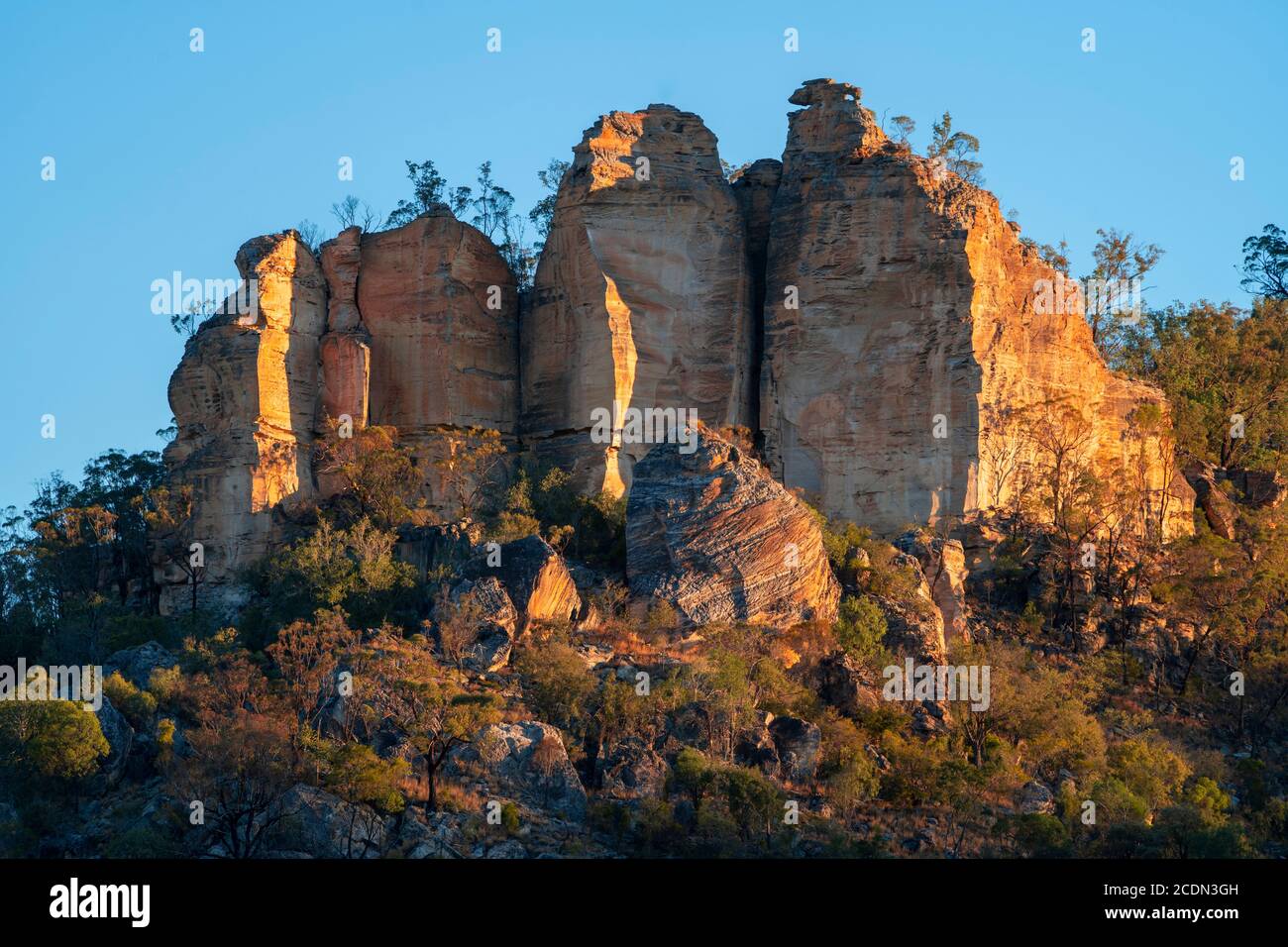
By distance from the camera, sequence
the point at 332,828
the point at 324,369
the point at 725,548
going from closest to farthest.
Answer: the point at 332,828
the point at 725,548
the point at 324,369

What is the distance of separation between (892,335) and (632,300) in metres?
5.84

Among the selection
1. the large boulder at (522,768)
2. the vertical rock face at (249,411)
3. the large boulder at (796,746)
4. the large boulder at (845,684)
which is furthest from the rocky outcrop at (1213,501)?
the vertical rock face at (249,411)

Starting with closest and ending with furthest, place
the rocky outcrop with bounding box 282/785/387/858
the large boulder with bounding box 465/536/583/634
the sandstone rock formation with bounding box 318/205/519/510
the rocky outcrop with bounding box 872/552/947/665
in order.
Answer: the rocky outcrop with bounding box 282/785/387/858 < the large boulder with bounding box 465/536/583/634 < the rocky outcrop with bounding box 872/552/947/665 < the sandstone rock formation with bounding box 318/205/519/510

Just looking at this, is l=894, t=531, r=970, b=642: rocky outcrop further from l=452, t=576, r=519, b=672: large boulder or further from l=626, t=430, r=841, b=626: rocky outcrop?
l=452, t=576, r=519, b=672: large boulder

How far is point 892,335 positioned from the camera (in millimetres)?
A: 47344

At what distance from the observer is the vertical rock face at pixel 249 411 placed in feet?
151

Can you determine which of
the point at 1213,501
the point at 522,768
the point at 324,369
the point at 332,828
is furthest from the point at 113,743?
the point at 1213,501

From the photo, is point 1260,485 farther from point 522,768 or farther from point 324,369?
point 522,768

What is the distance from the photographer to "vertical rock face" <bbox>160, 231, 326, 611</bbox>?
151 ft

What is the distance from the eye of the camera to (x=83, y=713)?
1494 inches

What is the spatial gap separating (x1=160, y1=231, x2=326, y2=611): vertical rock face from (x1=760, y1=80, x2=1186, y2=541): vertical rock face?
10.5m

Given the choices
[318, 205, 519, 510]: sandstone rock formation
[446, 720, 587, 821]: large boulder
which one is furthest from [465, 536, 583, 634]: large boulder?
[318, 205, 519, 510]: sandstone rock formation
